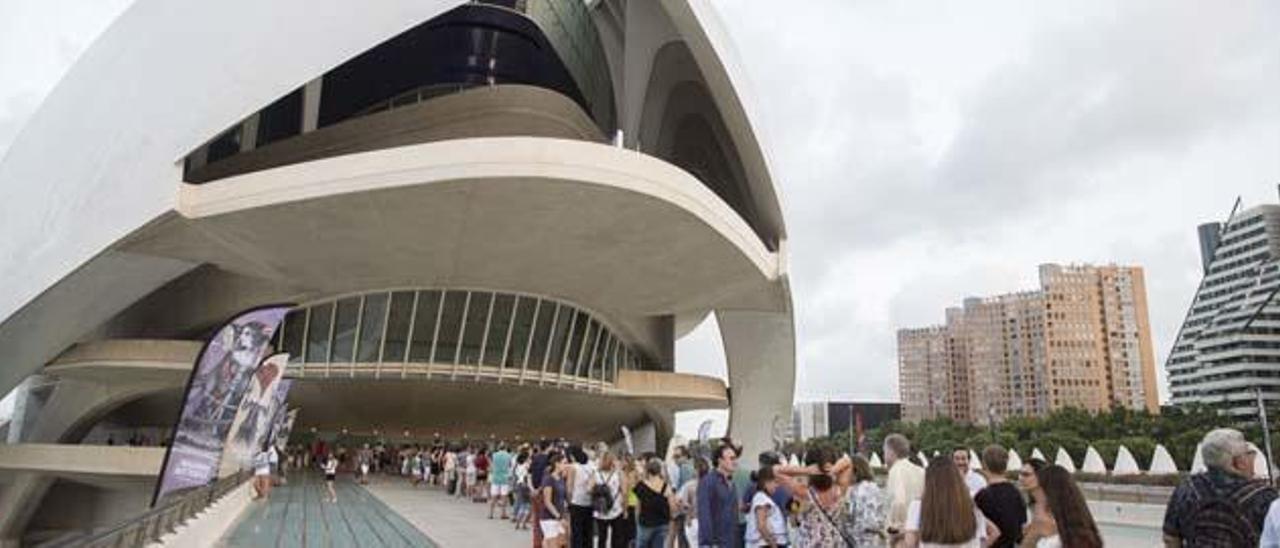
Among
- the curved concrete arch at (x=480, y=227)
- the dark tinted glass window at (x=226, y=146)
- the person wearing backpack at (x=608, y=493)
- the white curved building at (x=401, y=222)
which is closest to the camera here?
the person wearing backpack at (x=608, y=493)

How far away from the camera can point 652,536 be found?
7.40 m

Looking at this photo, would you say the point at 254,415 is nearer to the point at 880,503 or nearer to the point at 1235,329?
the point at 880,503

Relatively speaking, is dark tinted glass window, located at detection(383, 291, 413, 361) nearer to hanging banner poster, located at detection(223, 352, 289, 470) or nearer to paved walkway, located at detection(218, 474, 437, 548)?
paved walkway, located at detection(218, 474, 437, 548)

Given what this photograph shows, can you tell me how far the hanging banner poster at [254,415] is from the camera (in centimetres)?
1355

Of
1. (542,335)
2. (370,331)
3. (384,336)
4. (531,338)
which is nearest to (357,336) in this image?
(370,331)

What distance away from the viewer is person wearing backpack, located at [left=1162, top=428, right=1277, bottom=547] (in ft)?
13.4

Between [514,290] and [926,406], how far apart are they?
59.6 m

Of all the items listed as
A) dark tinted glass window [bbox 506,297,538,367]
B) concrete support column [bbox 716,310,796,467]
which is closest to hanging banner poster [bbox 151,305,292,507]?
dark tinted glass window [bbox 506,297,538,367]

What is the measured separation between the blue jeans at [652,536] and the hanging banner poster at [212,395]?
251 inches

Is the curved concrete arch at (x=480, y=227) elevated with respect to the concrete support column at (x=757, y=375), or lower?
elevated

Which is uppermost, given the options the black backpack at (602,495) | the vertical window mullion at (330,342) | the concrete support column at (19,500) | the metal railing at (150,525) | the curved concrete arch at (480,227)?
the curved concrete arch at (480,227)

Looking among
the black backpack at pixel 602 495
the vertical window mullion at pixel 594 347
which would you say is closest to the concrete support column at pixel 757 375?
the vertical window mullion at pixel 594 347

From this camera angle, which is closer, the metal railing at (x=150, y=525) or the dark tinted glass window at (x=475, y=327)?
the metal railing at (x=150, y=525)

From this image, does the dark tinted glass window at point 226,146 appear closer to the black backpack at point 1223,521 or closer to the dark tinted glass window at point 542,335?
the dark tinted glass window at point 542,335
